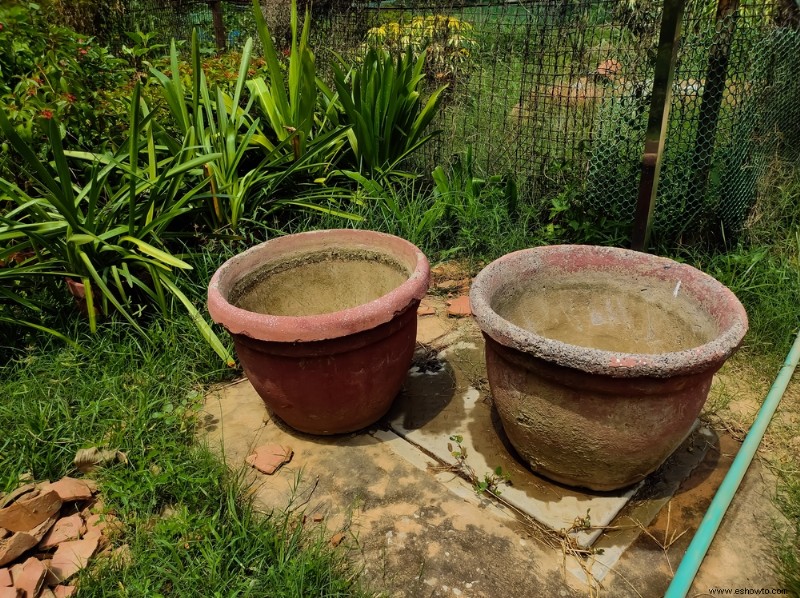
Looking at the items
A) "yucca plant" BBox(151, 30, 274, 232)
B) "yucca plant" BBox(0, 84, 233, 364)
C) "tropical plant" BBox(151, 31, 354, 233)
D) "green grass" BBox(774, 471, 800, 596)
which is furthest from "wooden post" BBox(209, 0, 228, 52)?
"green grass" BBox(774, 471, 800, 596)

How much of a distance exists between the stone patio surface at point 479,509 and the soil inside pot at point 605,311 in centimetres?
42

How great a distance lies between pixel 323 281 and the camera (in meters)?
2.43

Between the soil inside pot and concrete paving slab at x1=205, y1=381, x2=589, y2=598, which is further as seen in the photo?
the soil inside pot

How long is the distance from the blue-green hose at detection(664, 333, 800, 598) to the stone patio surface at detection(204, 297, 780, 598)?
0.13 meters

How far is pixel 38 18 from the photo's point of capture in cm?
328

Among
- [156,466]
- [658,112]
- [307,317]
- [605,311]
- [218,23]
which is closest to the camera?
[307,317]

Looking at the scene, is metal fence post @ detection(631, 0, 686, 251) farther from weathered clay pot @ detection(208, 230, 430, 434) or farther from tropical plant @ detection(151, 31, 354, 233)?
tropical plant @ detection(151, 31, 354, 233)

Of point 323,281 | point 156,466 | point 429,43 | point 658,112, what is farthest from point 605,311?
point 429,43

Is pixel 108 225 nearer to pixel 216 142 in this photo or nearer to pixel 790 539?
pixel 216 142

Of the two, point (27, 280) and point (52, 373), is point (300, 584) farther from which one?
point (27, 280)

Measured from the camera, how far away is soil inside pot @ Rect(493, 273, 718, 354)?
194 cm

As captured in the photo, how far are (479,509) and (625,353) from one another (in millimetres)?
685

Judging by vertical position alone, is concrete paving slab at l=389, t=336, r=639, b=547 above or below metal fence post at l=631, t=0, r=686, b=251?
below

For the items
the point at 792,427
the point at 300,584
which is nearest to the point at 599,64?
the point at 792,427
